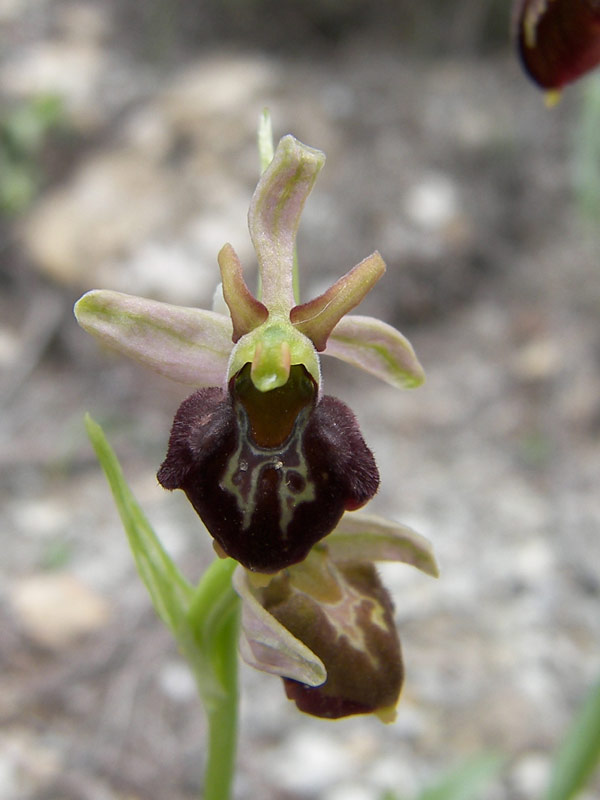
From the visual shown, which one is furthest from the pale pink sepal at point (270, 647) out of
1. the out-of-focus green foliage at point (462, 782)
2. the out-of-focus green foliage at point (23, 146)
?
the out-of-focus green foliage at point (23, 146)

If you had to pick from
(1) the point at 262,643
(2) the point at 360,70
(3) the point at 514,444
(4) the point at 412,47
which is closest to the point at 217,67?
(2) the point at 360,70

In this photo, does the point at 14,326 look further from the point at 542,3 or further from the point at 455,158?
the point at 542,3

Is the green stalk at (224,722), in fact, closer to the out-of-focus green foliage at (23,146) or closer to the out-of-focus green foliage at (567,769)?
the out-of-focus green foliage at (567,769)

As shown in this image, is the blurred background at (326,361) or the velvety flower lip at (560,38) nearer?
the velvety flower lip at (560,38)

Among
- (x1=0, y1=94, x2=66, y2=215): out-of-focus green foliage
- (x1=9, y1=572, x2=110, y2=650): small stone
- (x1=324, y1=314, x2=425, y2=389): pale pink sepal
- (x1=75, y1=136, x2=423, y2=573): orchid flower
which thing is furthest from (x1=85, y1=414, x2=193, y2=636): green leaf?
(x1=0, y1=94, x2=66, y2=215): out-of-focus green foliage

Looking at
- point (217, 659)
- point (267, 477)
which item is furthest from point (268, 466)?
point (217, 659)

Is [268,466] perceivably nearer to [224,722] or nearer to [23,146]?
[224,722]
